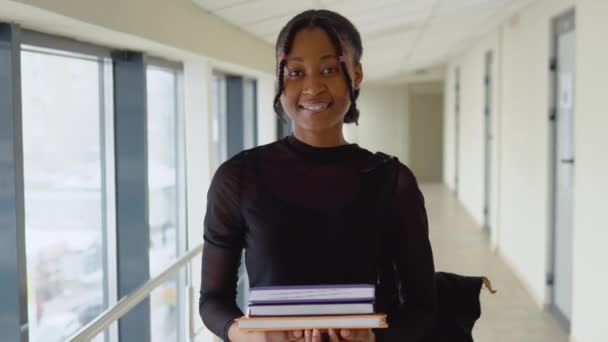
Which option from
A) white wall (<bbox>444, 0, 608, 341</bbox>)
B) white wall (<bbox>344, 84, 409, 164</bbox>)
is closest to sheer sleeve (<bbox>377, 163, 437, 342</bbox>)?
white wall (<bbox>444, 0, 608, 341</bbox>)

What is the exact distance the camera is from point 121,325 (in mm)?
2906

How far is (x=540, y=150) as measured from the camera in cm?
465

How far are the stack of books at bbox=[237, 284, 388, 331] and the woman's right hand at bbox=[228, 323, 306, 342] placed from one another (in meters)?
0.03

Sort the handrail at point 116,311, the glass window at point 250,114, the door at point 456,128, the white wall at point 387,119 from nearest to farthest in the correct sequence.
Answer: the handrail at point 116,311 < the glass window at point 250,114 < the door at point 456,128 < the white wall at point 387,119

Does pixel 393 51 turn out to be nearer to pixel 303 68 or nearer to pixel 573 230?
pixel 573 230

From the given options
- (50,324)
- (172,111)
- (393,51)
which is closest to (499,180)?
(393,51)

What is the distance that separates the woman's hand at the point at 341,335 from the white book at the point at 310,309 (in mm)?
27

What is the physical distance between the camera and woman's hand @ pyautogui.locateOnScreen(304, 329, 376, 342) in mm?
909

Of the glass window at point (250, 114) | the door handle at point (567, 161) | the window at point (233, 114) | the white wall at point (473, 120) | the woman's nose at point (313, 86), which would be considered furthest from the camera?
the white wall at point (473, 120)

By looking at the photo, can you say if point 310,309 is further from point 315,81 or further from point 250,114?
point 250,114

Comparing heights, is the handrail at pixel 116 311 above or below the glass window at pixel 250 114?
below

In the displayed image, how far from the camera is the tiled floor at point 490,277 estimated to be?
412 centimetres

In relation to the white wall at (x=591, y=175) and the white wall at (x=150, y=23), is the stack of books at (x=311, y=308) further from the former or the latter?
the white wall at (x=591, y=175)

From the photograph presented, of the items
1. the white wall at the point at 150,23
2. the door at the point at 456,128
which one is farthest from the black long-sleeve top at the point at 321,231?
the door at the point at 456,128
